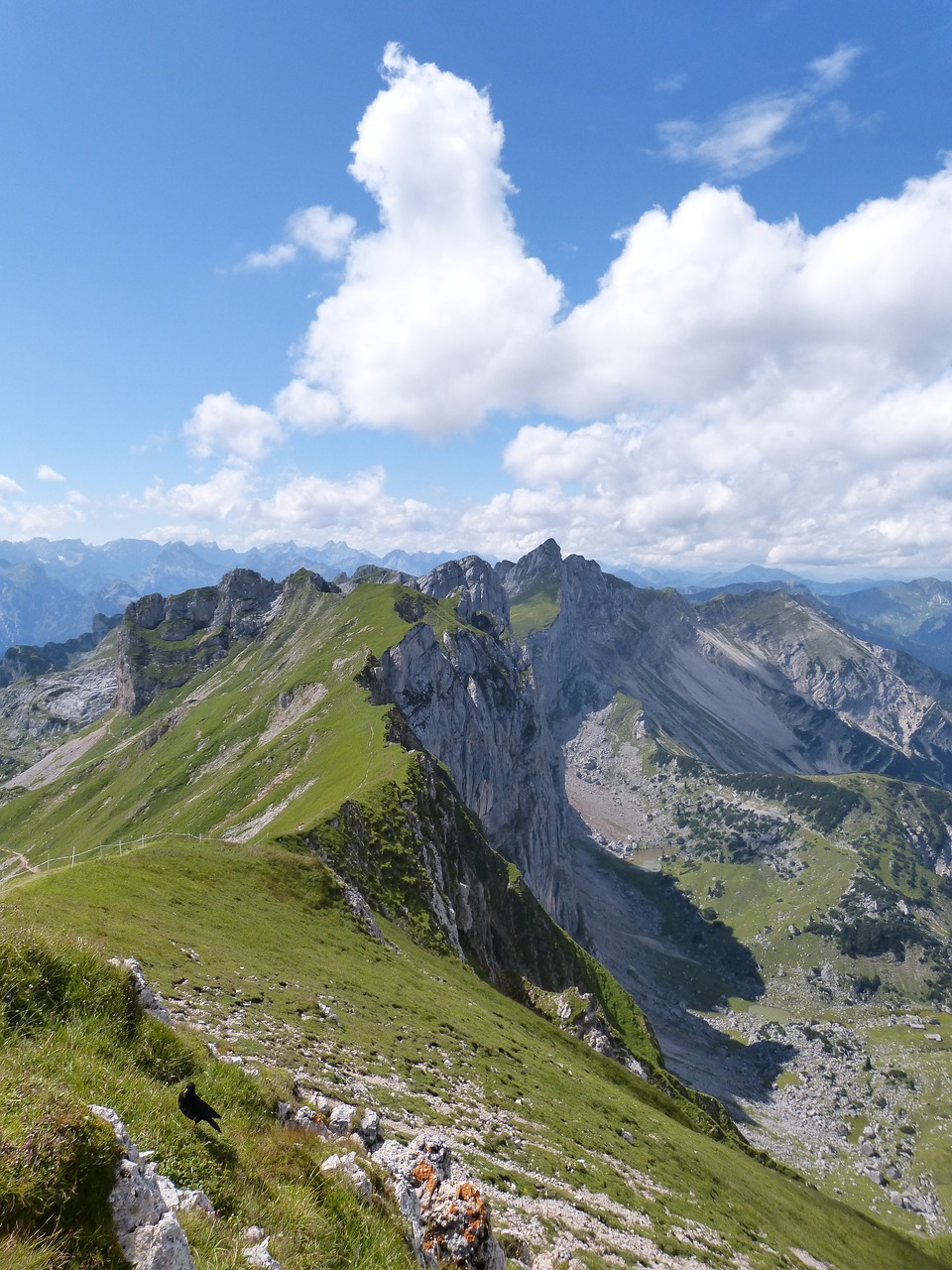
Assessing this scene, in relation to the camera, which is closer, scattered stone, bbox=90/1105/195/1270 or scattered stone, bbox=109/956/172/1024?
scattered stone, bbox=90/1105/195/1270

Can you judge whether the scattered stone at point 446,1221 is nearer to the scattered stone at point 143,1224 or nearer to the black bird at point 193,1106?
the black bird at point 193,1106

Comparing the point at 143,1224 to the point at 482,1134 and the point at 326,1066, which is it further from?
the point at 482,1134

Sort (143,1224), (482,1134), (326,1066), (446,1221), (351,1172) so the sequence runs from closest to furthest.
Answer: (143,1224) < (351,1172) < (446,1221) < (326,1066) < (482,1134)

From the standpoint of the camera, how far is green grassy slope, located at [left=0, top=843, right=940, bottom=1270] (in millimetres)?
9898

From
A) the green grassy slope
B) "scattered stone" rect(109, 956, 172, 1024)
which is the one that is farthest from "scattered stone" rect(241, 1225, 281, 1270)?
"scattered stone" rect(109, 956, 172, 1024)

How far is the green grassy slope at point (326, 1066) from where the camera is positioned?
9.90m

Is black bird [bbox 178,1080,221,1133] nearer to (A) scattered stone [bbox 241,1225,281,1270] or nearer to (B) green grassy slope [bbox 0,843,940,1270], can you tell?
(B) green grassy slope [bbox 0,843,940,1270]

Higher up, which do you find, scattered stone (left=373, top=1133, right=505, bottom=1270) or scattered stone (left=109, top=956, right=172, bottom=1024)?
scattered stone (left=109, top=956, right=172, bottom=1024)

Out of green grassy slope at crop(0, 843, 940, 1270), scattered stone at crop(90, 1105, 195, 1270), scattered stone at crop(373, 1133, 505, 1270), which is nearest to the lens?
scattered stone at crop(90, 1105, 195, 1270)

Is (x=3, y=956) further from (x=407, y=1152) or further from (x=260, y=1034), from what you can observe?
(x=260, y=1034)

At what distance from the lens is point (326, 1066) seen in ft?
89.2

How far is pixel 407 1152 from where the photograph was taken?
16281mm

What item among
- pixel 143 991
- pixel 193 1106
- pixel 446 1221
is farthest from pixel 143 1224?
pixel 446 1221

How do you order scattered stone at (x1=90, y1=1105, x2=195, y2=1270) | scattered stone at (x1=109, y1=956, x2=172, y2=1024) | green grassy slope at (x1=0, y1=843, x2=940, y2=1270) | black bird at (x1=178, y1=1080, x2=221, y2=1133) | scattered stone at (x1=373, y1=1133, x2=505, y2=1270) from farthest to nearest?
scattered stone at (x1=109, y1=956, x2=172, y2=1024)
scattered stone at (x1=373, y1=1133, x2=505, y2=1270)
green grassy slope at (x1=0, y1=843, x2=940, y2=1270)
black bird at (x1=178, y1=1080, x2=221, y2=1133)
scattered stone at (x1=90, y1=1105, x2=195, y2=1270)
